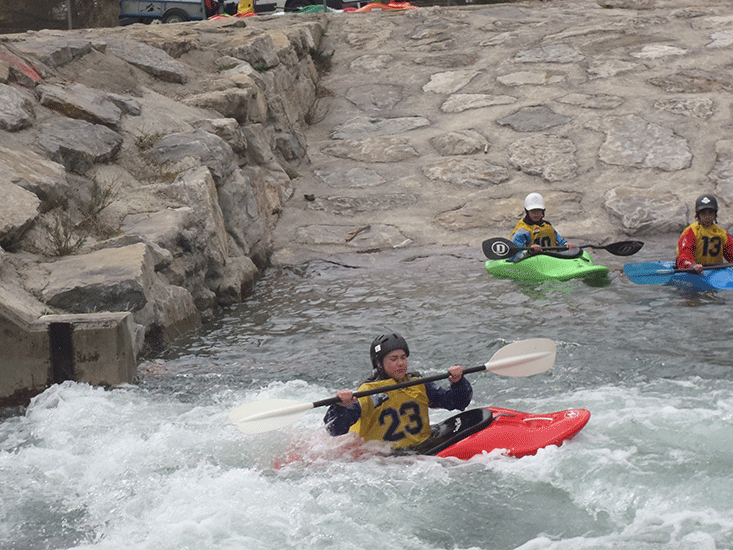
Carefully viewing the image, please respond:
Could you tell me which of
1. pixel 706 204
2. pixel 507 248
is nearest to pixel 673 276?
pixel 706 204

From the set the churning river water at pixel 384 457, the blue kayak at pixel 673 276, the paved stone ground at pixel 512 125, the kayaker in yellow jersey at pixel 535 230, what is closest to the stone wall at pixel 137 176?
the churning river water at pixel 384 457

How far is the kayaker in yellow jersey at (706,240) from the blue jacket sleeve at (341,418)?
4.28 metres

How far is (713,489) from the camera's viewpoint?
150 inches

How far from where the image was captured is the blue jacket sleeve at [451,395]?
458cm

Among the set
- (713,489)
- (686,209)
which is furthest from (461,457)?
(686,209)

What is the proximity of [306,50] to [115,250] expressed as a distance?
649 cm

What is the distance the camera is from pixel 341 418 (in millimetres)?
4387

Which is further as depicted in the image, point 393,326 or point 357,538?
point 393,326

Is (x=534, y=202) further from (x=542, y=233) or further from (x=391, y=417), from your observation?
(x=391, y=417)

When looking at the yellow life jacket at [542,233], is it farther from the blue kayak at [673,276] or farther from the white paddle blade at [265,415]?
the white paddle blade at [265,415]

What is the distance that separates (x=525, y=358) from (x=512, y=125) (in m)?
6.12

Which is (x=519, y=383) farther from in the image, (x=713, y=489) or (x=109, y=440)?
(x=109, y=440)

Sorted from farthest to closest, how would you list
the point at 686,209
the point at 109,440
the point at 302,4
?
the point at 302,4 → the point at 686,209 → the point at 109,440

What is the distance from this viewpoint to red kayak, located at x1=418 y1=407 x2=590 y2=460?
14.2 feet
